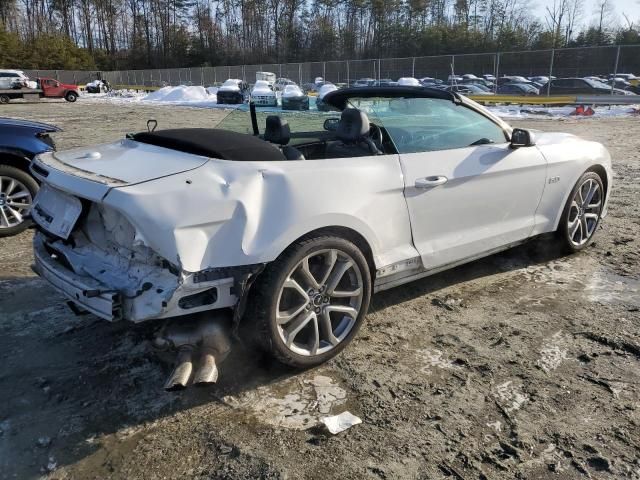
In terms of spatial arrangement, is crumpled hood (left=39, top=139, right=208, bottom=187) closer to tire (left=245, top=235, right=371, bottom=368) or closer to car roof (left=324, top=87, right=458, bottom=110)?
tire (left=245, top=235, right=371, bottom=368)

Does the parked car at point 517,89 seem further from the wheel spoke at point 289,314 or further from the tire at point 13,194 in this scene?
the wheel spoke at point 289,314

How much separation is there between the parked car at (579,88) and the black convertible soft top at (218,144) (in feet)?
85.3

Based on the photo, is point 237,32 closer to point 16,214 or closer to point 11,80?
point 11,80

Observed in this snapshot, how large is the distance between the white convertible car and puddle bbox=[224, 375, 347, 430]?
0.47 feet

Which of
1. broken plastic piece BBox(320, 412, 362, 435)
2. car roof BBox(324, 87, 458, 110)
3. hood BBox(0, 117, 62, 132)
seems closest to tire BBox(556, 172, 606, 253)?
car roof BBox(324, 87, 458, 110)

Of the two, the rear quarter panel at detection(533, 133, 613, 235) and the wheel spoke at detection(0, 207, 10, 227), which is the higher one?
the rear quarter panel at detection(533, 133, 613, 235)

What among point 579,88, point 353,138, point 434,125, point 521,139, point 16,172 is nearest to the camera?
point 353,138

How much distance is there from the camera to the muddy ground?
2.38m

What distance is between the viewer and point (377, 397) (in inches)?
112

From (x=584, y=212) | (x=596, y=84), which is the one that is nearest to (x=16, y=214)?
(x=584, y=212)

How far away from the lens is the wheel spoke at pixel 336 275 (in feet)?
10.0

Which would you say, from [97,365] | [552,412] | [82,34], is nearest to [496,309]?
[552,412]

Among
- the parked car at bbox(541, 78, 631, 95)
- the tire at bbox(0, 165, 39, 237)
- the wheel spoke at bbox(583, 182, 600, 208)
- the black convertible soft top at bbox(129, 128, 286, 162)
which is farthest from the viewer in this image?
the parked car at bbox(541, 78, 631, 95)

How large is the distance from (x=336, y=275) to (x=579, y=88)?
1039 inches
